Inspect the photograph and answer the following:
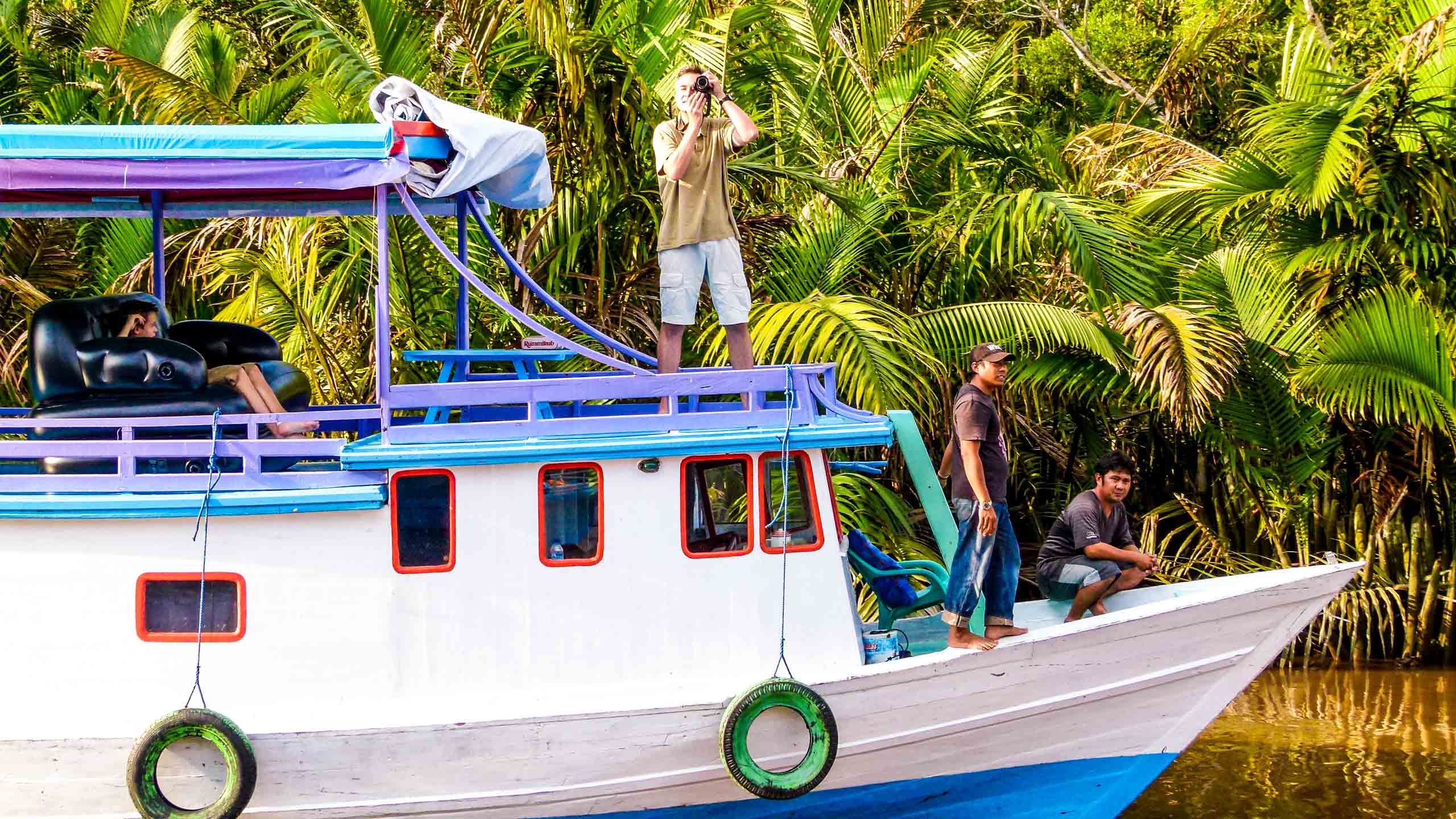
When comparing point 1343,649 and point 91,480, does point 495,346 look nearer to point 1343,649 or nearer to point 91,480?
point 91,480

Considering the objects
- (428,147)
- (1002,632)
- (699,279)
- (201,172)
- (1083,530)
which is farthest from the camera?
(1083,530)

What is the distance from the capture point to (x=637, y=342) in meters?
10.7

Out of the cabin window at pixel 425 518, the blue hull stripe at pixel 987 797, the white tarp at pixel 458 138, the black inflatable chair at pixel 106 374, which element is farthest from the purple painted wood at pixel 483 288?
the blue hull stripe at pixel 987 797

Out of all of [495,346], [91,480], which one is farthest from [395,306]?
[91,480]

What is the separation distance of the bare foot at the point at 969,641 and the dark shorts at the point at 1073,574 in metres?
0.94

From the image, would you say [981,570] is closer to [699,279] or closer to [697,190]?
[699,279]

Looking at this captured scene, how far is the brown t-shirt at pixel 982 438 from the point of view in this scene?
258 inches

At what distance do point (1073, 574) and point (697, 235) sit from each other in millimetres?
2532

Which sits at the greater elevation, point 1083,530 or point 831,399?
point 831,399

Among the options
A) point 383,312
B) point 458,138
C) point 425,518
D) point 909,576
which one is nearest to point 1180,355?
point 909,576

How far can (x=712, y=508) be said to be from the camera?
267 inches

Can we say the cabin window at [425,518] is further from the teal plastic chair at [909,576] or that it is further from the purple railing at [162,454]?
the teal plastic chair at [909,576]

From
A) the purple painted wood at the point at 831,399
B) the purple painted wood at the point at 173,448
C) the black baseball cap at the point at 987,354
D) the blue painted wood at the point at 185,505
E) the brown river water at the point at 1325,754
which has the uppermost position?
the black baseball cap at the point at 987,354

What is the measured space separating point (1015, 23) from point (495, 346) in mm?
6518
